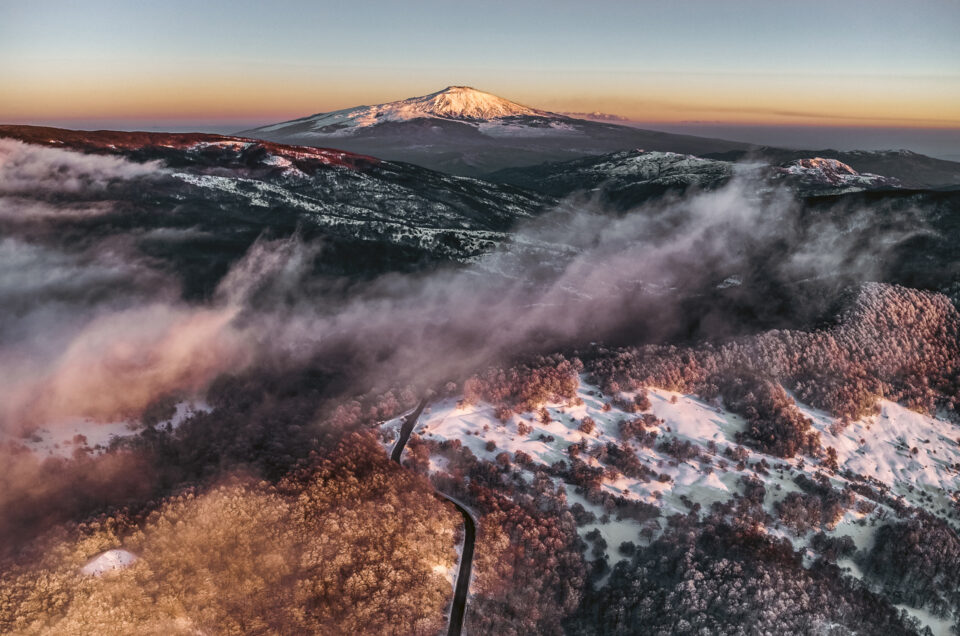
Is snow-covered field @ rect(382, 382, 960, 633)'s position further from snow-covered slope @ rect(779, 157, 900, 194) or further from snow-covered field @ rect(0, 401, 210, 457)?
snow-covered slope @ rect(779, 157, 900, 194)

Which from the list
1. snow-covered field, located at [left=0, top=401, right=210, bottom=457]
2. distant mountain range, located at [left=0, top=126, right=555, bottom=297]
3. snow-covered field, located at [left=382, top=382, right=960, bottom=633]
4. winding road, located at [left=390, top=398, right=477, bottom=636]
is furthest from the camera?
distant mountain range, located at [left=0, top=126, right=555, bottom=297]

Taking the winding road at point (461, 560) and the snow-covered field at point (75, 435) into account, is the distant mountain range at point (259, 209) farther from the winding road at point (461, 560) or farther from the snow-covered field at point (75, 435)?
the winding road at point (461, 560)

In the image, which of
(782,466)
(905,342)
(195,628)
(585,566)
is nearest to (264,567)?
(195,628)

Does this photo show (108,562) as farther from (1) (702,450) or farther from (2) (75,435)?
(1) (702,450)

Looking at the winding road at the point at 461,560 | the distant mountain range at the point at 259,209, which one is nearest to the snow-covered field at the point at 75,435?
the winding road at the point at 461,560

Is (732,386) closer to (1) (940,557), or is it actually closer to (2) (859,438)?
(2) (859,438)

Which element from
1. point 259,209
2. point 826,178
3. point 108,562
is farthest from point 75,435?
point 826,178

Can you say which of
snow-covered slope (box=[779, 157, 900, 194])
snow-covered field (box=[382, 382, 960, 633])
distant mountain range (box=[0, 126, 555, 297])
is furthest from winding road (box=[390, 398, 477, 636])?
snow-covered slope (box=[779, 157, 900, 194])

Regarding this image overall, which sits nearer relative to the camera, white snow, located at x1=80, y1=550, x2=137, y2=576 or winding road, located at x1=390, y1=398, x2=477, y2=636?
white snow, located at x1=80, y1=550, x2=137, y2=576

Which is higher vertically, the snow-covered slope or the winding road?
the snow-covered slope
